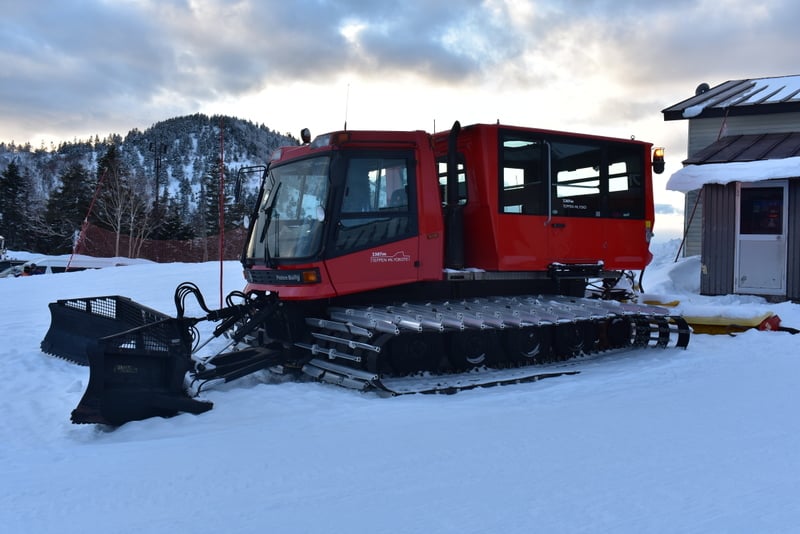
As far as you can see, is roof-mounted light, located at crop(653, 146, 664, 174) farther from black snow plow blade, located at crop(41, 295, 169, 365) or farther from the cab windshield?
black snow plow blade, located at crop(41, 295, 169, 365)

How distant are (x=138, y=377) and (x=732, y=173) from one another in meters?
11.6

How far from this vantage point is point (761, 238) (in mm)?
12523

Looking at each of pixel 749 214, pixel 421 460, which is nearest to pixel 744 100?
pixel 749 214

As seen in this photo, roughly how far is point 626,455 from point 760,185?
10526mm

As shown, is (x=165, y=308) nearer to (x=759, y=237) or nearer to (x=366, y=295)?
(x=366, y=295)

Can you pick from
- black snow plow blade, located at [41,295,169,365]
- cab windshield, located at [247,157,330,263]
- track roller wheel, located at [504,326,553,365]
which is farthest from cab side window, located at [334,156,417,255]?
black snow plow blade, located at [41,295,169,365]

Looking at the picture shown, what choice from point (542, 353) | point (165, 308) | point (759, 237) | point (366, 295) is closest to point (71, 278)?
point (165, 308)

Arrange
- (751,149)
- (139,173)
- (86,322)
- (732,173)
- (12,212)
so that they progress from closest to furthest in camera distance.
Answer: (86,322) → (732,173) → (751,149) → (12,212) → (139,173)

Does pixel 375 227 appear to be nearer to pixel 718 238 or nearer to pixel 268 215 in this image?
pixel 268 215

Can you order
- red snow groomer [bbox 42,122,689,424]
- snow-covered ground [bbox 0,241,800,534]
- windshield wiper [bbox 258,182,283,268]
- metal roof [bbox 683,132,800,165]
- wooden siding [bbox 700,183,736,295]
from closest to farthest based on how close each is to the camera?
snow-covered ground [bbox 0,241,800,534], red snow groomer [bbox 42,122,689,424], windshield wiper [bbox 258,182,283,268], wooden siding [bbox 700,183,736,295], metal roof [bbox 683,132,800,165]

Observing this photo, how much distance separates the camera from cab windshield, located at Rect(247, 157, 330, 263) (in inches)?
258

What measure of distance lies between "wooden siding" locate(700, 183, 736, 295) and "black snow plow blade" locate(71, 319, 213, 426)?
11218mm

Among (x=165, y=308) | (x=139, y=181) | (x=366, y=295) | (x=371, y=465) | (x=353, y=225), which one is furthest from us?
(x=139, y=181)

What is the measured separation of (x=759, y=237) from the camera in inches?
494
